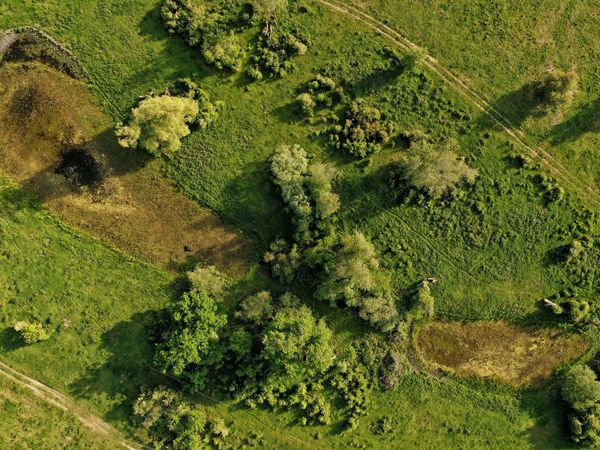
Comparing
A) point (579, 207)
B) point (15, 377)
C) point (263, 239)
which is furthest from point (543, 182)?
point (15, 377)

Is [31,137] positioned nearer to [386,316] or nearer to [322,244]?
[322,244]

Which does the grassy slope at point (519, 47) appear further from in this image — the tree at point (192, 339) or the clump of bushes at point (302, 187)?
the tree at point (192, 339)

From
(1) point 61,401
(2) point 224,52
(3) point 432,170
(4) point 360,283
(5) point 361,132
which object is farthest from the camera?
(5) point 361,132

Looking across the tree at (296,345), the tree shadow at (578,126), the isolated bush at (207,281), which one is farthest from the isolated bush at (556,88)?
the isolated bush at (207,281)

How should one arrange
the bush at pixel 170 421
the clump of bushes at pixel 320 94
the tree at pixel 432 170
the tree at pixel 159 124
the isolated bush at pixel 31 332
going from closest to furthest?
the tree at pixel 159 124
the isolated bush at pixel 31 332
the bush at pixel 170 421
the tree at pixel 432 170
the clump of bushes at pixel 320 94

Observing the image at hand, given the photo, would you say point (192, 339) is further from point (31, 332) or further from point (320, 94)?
point (320, 94)

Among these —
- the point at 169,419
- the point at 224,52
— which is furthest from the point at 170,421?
the point at 224,52
